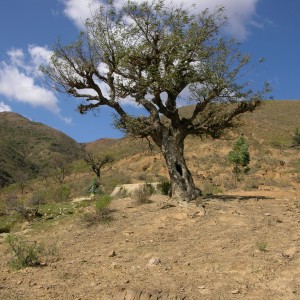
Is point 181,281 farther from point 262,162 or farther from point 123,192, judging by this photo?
point 262,162

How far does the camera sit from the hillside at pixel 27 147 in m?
72.6

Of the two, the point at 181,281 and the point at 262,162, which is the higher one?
the point at 262,162

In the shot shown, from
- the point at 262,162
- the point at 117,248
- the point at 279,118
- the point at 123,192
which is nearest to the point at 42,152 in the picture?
the point at 279,118

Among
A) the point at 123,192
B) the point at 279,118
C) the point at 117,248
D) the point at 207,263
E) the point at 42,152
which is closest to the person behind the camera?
the point at 207,263

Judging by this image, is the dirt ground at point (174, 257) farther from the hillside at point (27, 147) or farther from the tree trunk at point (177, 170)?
the hillside at point (27, 147)

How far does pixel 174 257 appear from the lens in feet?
24.9

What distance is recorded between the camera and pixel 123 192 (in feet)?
57.5

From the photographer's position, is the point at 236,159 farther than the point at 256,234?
Yes

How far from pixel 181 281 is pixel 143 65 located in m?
8.54

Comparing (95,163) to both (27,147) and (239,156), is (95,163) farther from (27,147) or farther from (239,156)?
(27,147)

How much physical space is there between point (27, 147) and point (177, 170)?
81563 millimetres

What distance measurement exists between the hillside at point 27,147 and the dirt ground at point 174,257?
186 ft

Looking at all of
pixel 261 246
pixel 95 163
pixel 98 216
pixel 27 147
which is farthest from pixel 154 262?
pixel 27 147

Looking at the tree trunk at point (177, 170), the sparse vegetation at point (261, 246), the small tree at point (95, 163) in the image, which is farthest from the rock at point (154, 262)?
the small tree at point (95, 163)
